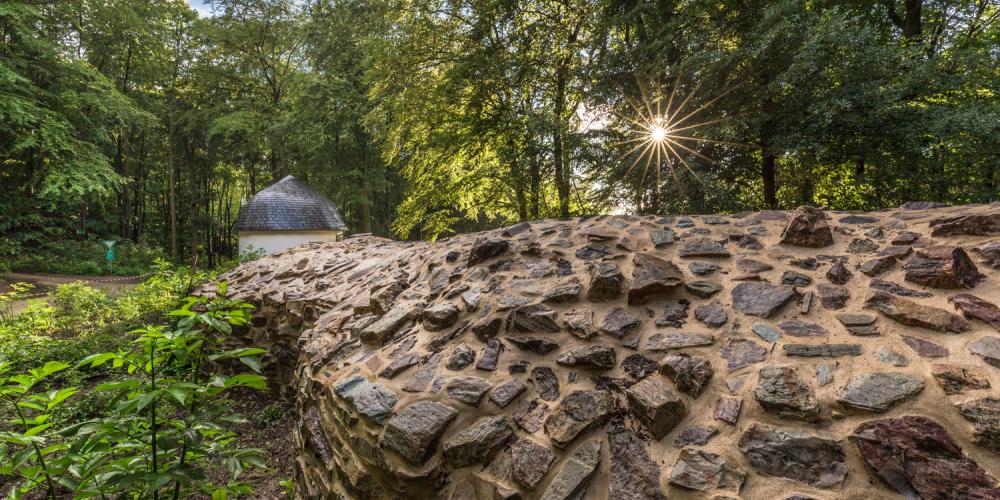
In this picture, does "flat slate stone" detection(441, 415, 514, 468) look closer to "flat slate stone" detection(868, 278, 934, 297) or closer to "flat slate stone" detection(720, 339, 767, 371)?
"flat slate stone" detection(720, 339, 767, 371)

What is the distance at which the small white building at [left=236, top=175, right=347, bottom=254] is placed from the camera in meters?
12.6

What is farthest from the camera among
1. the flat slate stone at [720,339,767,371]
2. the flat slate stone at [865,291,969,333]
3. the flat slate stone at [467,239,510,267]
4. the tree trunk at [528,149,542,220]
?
the tree trunk at [528,149,542,220]

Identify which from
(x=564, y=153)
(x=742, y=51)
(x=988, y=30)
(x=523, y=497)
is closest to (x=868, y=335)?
(x=523, y=497)

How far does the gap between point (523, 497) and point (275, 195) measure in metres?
13.9

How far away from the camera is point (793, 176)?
260 inches

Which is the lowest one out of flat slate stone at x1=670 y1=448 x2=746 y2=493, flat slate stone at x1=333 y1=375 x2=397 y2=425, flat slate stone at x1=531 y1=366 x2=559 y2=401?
flat slate stone at x1=333 y1=375 x2=397 y2=425

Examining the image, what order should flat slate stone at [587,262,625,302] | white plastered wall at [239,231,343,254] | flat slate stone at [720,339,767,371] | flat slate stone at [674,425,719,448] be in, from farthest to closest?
white plastered wall at [239,231,343,254]
flat slate stone at [587,262,625,302]
flat slate stone at [720,339,767,371]
flat slate stone at [674,425,719,448]

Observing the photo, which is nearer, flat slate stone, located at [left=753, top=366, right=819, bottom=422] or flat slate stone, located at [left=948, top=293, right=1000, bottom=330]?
flat slate stone, located at [left=753, top=366, right=819, bottom=422]

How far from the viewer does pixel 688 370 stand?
5.74 feet

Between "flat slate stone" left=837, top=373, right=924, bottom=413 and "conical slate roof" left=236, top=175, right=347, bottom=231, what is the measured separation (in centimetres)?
1350

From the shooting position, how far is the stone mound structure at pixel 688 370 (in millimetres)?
1358

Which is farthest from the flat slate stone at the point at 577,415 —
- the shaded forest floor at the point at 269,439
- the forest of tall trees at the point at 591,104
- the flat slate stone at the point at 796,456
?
the forest of tall trees at the point at 591,104

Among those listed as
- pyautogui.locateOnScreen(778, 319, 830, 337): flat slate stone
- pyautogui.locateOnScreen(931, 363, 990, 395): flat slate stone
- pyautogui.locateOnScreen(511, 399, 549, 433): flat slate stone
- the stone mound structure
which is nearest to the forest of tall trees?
the stone mound structure

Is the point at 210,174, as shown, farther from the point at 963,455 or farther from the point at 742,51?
the point at 963,455
